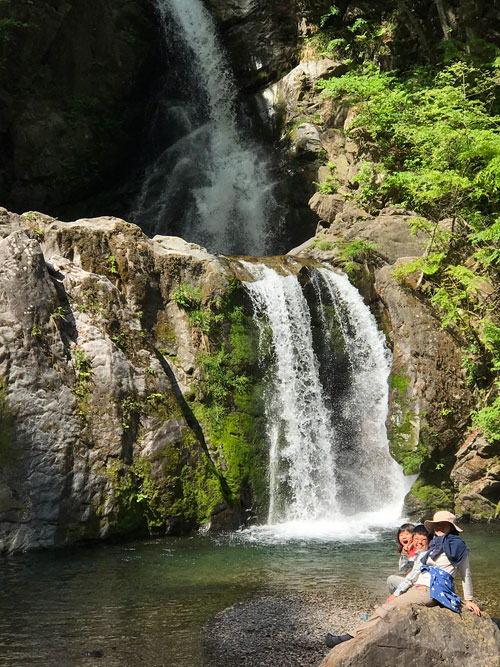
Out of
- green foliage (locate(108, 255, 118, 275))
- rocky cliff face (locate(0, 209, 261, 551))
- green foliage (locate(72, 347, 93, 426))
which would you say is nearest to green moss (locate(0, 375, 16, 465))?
rocky cliff face (locate(0, 209, 261, 551))

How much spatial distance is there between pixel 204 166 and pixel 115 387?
12601mm

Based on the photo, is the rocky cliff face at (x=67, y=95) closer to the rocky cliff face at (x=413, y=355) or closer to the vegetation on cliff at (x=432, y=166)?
the vegetation on cliff at (x=432, y=166)

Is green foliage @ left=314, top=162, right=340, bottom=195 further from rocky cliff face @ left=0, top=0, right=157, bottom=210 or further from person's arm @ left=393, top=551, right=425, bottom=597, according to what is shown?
person's arm @ left=393, top=551, right=425, bottom=597

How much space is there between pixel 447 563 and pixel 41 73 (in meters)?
20.4

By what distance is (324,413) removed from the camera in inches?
508

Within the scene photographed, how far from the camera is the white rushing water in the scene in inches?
471

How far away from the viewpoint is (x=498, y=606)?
6.47 m

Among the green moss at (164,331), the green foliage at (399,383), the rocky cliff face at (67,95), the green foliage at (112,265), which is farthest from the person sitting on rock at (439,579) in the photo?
the rocky cliff face at (67,95)

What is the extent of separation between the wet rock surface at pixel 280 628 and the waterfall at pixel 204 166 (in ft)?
46.2

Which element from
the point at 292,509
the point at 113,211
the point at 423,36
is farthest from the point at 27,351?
the point at 423,36

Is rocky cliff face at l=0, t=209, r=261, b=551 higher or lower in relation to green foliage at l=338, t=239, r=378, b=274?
lower

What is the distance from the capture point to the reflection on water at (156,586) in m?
5.48

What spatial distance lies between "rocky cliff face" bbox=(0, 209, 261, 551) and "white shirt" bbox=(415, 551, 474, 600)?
623cm

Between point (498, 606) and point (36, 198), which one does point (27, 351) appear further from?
point (36, 198)
